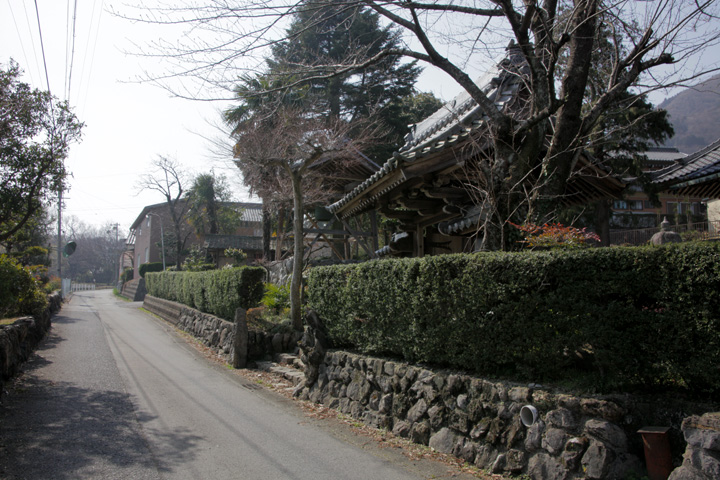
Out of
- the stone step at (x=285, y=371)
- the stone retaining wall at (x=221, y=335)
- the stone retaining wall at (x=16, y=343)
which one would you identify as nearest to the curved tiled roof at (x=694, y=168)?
the stone step at (x=285, y=371)

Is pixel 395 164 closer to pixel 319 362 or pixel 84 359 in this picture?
pixel 319 362

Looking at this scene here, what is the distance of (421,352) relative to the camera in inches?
268

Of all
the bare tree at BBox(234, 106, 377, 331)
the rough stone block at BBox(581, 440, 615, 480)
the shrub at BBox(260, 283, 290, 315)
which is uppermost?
the bare tree at BBox(234, 106, 377, 331)

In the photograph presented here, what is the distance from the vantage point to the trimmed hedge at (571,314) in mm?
4176

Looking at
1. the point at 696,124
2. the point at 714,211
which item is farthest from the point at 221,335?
the point at 696,124

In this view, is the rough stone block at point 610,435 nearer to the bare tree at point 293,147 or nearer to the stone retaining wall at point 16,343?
the stone retaining wall at point 16,343

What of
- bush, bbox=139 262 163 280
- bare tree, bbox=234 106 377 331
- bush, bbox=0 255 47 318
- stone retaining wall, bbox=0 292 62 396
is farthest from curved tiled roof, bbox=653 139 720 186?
bush, bbox=139 262 163 280

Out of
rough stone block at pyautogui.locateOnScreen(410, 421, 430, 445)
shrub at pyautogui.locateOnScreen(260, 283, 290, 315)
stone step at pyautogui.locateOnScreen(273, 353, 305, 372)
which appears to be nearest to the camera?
rough stone block at pyautogui.locateOnScreen(410, 421, 430, 445)

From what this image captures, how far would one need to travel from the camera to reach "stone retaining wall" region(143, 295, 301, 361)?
1284cm

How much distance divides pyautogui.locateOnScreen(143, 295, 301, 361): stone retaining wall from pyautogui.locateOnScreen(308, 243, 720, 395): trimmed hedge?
608 centimetres

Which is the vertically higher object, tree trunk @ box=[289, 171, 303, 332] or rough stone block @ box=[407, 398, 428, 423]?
tree trunk @ box=[289, 171, 303, 332]

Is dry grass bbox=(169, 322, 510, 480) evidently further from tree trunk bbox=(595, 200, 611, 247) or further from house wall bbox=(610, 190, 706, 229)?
house wall bbox=(610, 190, 706, 229)

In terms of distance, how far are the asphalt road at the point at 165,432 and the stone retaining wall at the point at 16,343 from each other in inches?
11.9

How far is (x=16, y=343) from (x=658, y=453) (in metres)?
11.6
